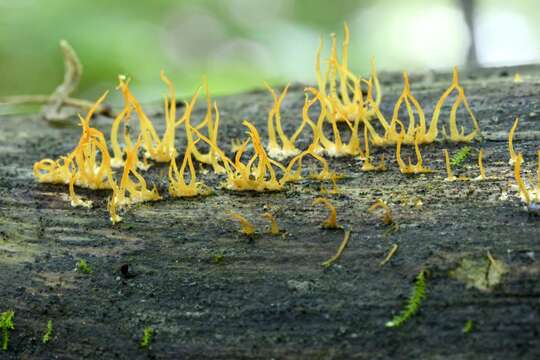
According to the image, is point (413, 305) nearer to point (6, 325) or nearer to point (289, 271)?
point (289, 271)

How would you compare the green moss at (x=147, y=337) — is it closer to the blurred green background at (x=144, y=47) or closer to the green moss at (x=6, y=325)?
the green moss at (x=6, y=325)

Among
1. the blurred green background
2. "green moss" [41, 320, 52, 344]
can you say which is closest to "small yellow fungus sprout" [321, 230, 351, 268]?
"green moss" [41, 320, 52, 344]

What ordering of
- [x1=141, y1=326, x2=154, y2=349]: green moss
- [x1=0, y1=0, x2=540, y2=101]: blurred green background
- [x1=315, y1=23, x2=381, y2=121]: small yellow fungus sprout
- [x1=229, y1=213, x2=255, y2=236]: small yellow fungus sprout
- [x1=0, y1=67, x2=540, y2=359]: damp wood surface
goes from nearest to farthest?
[x1=0, y1=67, x2=540, y2=359]: damp wood surface → [x1=141, y1=326, x2=154, y2=349]: green moss → [x1=229, y1=213, x2=255, y2=236]: small yellow fungus sprout → [x1=315, y1=23, x2=381, y2=121]: small yellow fungus sprout → [x1=0, y1=0, x2=540, y2=101]: blurred green background

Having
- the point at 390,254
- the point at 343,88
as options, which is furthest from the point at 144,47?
the point at 390,254

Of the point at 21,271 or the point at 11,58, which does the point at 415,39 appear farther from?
the point at 21,271

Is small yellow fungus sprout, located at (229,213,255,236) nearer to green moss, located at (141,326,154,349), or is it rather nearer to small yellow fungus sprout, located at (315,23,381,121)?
green moss, located at (141,326,154,349)
